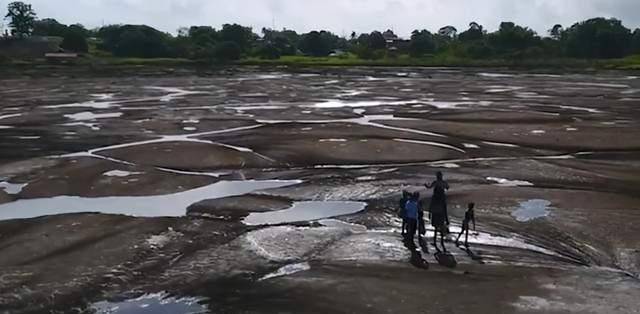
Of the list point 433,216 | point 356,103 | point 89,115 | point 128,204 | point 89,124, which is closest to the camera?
point 433,216

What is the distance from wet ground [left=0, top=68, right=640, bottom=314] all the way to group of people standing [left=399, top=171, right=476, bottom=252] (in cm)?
31

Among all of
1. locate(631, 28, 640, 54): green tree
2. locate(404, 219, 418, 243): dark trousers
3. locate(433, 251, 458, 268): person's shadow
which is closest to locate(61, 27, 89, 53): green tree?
locate(631, 28, 640, 54): green tree

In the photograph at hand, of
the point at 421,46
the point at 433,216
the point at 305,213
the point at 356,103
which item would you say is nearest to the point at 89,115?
the point at 356,103

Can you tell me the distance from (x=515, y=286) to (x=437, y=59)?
109827 mm

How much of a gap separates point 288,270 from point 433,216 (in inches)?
133

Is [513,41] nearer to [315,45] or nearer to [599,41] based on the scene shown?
[599,41]

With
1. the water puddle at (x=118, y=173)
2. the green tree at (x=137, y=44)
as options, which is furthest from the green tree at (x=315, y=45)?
the water puddle at (x=118, y=173)

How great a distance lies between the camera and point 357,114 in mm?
43375

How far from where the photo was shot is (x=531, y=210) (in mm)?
19531

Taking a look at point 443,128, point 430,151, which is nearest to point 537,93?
point 443,128

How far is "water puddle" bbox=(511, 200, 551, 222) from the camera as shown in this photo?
61.5ft

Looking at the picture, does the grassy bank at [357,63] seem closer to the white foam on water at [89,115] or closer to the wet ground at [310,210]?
the white foam on water at [89,115]

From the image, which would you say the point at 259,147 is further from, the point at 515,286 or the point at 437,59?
the point at 437,59

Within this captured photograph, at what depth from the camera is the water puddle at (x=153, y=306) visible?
12555 mm
